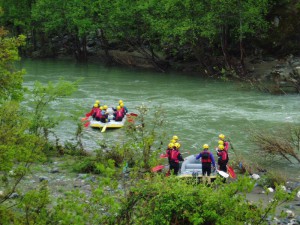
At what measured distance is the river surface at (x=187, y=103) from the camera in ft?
56.9

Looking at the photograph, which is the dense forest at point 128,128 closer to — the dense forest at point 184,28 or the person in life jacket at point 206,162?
the dense forest at point 184,28

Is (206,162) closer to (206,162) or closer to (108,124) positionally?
(206,162)

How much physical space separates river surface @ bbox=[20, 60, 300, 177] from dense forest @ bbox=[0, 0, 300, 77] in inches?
81.8

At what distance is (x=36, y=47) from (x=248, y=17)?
26.9 metres

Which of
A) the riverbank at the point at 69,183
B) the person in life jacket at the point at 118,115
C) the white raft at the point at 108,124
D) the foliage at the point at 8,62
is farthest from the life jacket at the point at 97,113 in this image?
the foliage at the point at 8,62

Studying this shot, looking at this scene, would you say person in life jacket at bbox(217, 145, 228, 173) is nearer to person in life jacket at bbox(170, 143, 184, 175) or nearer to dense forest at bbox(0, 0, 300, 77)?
person in life jacket at bbox(170, 143, 184, 175)

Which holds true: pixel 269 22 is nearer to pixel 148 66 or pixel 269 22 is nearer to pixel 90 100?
pixel 148 66

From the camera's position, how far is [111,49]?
135 ft

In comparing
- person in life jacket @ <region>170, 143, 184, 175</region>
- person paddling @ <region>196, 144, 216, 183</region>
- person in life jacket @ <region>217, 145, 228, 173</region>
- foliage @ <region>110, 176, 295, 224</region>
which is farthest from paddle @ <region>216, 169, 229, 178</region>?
foliage @ <region>110, 176, 295, 224</region>

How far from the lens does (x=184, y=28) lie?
27.8m

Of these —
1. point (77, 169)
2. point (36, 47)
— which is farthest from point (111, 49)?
point (77, 169)

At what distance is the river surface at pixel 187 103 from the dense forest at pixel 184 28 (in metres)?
2.08

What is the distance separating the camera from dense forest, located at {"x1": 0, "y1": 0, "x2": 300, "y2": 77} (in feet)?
93.0

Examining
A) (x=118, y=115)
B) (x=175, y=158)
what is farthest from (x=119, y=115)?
(x=175, y=158)
